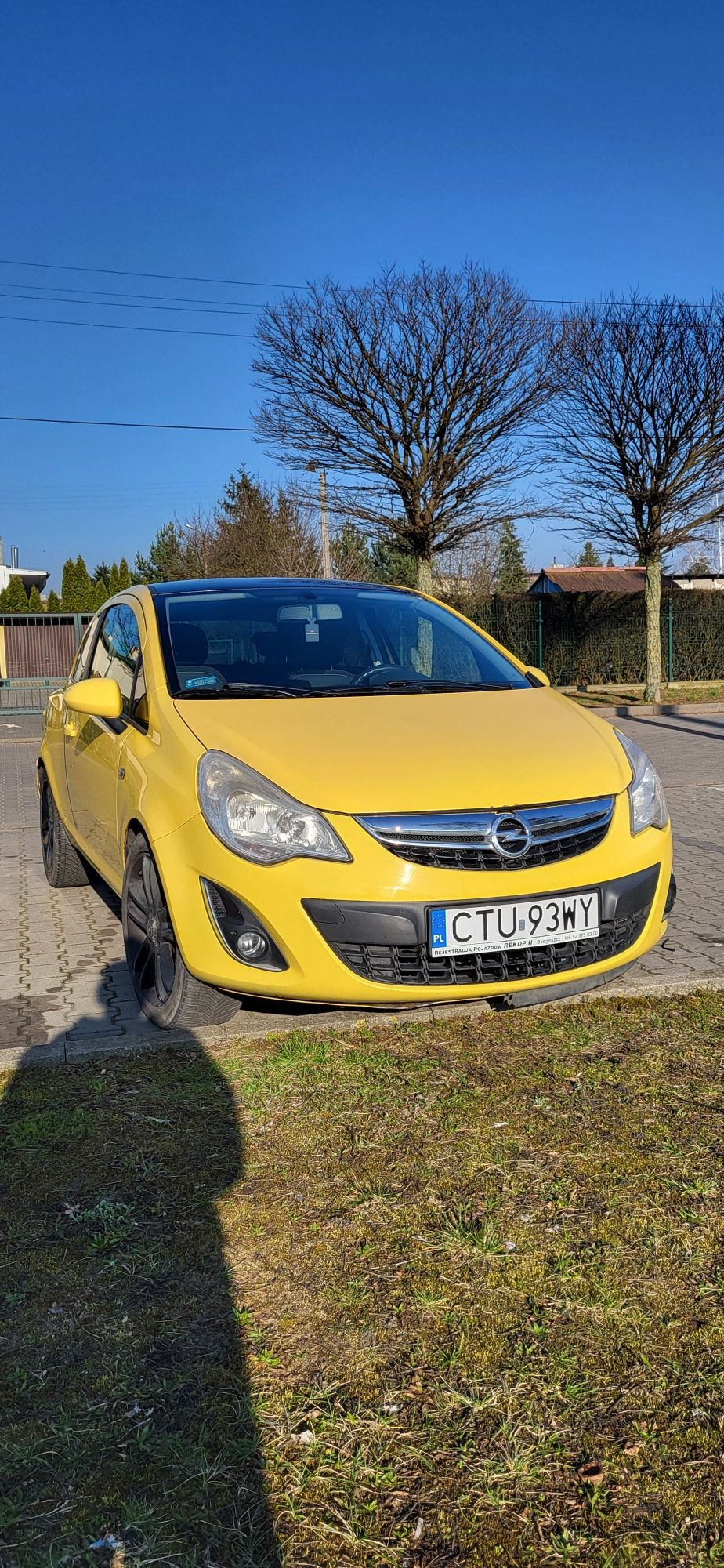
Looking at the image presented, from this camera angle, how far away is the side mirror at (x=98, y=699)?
4.34 metres

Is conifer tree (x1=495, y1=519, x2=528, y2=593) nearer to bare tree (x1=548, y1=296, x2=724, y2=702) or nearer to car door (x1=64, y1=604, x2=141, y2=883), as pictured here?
bare tree (x1=548, y1=296, x2=724, y2=702)

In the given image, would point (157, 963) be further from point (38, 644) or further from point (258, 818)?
point (38, 644)

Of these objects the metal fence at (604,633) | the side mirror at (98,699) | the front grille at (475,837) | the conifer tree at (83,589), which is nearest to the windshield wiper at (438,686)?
the side mirror at (98,699)

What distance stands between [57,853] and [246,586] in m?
2.11

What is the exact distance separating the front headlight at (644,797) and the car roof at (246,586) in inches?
65.0

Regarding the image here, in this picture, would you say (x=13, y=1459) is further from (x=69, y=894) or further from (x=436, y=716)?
(x=69, y=894)

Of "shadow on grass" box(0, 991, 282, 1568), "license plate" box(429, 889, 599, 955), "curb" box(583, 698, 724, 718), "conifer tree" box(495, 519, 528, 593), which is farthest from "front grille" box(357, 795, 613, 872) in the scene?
"conifer tree" box(495, 519, 528, 593)

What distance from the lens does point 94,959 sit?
5242 millimetres

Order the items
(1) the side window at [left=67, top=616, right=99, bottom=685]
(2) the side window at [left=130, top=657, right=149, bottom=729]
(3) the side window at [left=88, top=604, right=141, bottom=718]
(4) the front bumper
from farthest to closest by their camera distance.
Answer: (1) the side window at [left=67, top=616, right=99, bottom=685] < (3) the side window at [left=88, top=604, right=141, bottom=718] < (2) the side window at [left=130, top=657, right=149, bottom=729] < (4) the front bumper

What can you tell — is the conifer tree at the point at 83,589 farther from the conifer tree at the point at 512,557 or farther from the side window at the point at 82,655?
the side window at the point at 82,655

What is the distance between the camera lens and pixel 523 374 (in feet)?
73.3

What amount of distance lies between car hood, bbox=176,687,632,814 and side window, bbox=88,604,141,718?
69cm

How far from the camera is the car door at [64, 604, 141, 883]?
459 cm

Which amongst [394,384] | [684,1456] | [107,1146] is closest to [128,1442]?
[684,1456]
